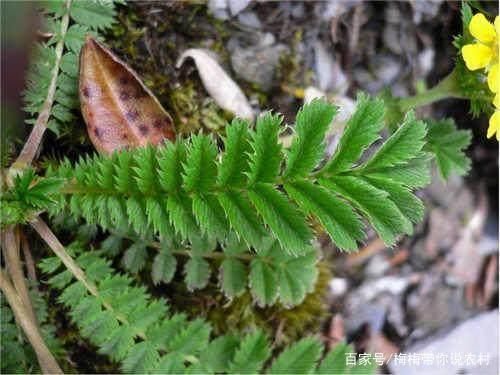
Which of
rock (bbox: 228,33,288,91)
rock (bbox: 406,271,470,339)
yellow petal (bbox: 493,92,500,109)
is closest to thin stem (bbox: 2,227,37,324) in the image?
rock (bbox: 228,33,288,91)

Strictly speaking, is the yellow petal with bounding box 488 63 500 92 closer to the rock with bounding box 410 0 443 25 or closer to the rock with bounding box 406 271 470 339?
the rock with bounding box 410 0 443 25

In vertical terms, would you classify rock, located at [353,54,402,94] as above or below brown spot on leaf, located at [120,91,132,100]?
above

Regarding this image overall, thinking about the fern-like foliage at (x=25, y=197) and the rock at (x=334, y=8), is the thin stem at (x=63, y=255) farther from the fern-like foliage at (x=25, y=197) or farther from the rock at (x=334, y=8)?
the rock at (x=334, y=8)


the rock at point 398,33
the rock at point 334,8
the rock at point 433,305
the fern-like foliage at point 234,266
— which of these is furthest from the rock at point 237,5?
the rock at point 433,305

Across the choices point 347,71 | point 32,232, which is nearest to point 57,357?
point 32,232

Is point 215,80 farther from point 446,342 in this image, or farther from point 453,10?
point 446,342

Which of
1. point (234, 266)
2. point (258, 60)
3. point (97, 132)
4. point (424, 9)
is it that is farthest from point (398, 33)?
point (97, 132)
